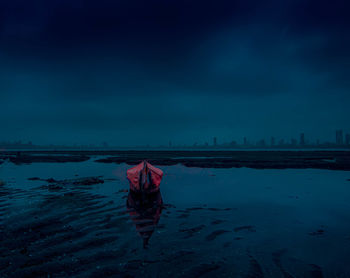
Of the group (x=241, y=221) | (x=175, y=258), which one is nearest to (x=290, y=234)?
(x=241, y=221)

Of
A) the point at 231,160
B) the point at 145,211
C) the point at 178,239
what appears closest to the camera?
the point at 178,239

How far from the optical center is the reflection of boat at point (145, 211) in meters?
10.8

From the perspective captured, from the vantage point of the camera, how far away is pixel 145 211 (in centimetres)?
1410

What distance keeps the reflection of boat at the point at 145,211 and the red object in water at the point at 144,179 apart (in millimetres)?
400

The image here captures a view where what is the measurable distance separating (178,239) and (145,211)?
4753mm

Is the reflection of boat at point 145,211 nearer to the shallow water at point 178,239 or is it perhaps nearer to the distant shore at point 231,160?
the shallow water at point 178,239

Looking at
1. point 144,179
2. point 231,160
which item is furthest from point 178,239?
point 231,160

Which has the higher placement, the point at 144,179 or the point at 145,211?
the point at 144,179

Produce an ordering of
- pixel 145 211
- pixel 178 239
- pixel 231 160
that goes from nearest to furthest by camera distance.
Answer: pixel 178 239
pixel 145 211
pixel 231 160

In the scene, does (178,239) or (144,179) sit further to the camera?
(144,179)

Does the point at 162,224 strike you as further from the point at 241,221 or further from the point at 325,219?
the point at 325,219

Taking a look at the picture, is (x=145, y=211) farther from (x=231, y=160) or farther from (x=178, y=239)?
(x=231, y=160)

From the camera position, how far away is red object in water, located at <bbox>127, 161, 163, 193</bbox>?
15657 millimetres

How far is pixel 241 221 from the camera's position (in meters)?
12.6
